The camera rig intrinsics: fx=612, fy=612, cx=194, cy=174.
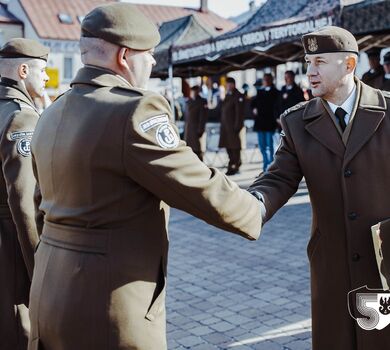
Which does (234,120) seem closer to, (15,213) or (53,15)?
(15,213)

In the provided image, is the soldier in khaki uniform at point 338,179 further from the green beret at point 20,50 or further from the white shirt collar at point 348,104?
the green beret at point 20,50

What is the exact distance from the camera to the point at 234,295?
18.4ft

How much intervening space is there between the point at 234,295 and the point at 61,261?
3494 mm

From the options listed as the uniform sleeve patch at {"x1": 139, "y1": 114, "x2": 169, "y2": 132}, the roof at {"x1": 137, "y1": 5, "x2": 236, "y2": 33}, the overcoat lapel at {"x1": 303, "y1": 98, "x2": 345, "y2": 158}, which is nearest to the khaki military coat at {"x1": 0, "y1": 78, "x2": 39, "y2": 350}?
the uniform sleeve patch at {"x1": 139, "y1": 114, "x2": 169, "y2": 132}

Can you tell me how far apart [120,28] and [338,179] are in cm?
133

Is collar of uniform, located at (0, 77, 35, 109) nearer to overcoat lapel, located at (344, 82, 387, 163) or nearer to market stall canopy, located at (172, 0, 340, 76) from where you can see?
overcoat lapel, located at (344, 82, 387, 163)

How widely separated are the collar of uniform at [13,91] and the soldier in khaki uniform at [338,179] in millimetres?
1513

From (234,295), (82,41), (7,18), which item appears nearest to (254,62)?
(234,295)

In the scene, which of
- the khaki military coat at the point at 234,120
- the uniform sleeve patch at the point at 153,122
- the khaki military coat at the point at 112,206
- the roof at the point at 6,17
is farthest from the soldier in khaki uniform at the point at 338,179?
the roof at the point at 6,17

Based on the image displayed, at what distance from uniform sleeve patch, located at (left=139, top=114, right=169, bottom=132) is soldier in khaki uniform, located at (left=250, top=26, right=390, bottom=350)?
2.80ft

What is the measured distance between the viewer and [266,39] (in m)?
10.2

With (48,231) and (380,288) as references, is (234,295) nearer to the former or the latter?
(380,288)

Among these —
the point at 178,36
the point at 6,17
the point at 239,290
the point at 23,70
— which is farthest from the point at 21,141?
the point at 6,17

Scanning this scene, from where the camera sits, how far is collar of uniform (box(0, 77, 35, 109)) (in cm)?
362
